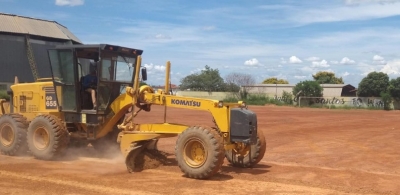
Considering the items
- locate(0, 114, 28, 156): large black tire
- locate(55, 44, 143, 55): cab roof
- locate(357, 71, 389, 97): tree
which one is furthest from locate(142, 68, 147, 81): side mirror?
locate(357, 71, 389, 97): tree

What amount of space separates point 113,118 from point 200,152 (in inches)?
118

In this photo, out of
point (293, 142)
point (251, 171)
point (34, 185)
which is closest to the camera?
point (34, 185)

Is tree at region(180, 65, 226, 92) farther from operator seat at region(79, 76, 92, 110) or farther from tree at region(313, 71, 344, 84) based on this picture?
operator seat at region(79, 76, 92, 110)

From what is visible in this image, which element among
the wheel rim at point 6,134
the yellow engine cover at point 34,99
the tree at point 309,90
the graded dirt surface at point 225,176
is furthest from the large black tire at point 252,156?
the tree at point 309,90

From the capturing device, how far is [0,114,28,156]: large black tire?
1280 cm

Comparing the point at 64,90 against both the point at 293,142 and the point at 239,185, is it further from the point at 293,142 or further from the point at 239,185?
the point at 293,142

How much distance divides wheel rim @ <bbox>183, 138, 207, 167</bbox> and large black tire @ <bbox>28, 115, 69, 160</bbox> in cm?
364

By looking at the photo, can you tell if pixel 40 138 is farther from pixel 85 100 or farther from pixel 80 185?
pixel 80 185

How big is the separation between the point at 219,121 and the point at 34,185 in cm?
353

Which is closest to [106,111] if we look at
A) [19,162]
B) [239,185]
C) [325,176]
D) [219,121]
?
[19,162]

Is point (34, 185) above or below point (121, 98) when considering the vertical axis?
below

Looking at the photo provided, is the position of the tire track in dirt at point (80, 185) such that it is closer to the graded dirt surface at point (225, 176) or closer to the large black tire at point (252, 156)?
the graded dirt surface at point (225, 176)

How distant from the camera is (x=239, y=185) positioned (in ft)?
29.9

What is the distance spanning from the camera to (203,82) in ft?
293
